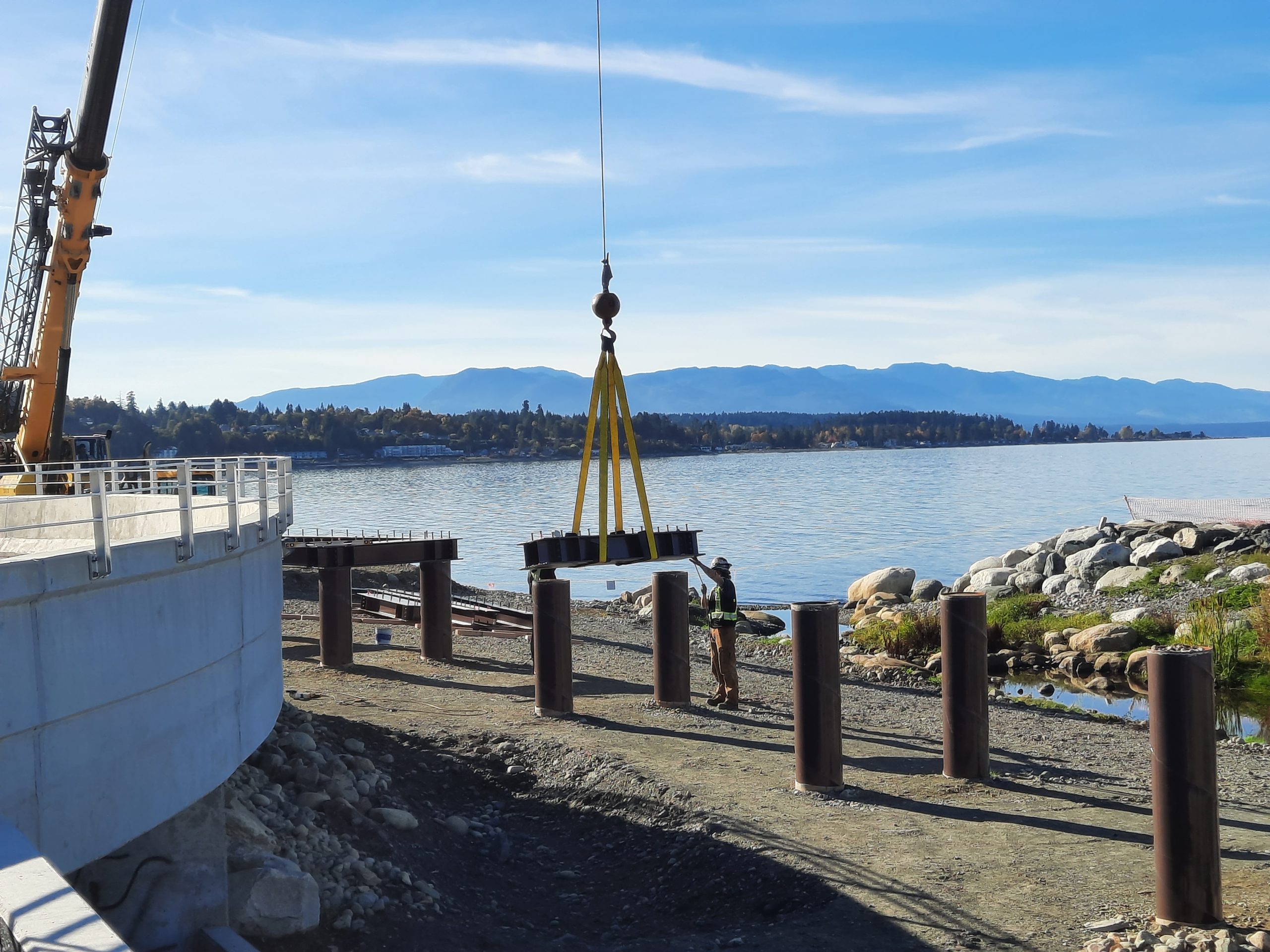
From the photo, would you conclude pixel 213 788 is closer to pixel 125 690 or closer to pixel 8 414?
pixel 125 690

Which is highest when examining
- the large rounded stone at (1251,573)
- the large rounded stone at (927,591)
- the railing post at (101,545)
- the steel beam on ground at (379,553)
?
the railing post at (101,545)

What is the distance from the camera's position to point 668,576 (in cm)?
1673

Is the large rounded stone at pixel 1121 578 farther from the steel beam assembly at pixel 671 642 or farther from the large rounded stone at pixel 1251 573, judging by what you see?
the steel beam assembly at pixel 671 642

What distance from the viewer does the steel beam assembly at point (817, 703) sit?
12047 mm

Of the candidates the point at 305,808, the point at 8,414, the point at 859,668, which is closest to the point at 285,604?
the point at 8,414

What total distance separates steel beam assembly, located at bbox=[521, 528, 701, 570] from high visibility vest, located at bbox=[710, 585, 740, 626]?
903 mm

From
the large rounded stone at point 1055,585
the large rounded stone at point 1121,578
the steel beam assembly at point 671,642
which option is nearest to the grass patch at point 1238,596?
the large rounded stone at point 1121,578

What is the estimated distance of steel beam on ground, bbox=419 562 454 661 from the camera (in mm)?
20516

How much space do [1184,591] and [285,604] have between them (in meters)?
24.6

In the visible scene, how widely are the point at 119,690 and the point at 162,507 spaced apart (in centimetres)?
666

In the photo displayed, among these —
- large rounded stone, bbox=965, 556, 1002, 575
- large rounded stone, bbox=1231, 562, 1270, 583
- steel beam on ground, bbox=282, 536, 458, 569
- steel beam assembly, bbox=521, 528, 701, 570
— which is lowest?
large rounded stone, bbox=965, 556, 1002, 575

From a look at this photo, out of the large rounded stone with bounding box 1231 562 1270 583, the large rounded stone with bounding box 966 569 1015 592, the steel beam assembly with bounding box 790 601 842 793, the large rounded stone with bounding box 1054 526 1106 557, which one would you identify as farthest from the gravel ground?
the large rounded stone with bounding box 1054 526 1106 557

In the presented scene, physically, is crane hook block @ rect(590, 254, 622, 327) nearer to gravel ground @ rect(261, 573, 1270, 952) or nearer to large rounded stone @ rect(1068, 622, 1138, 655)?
gravel ground @ rect(261, 573, 1270, 952)

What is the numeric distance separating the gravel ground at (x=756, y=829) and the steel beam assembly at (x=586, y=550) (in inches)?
85.1
